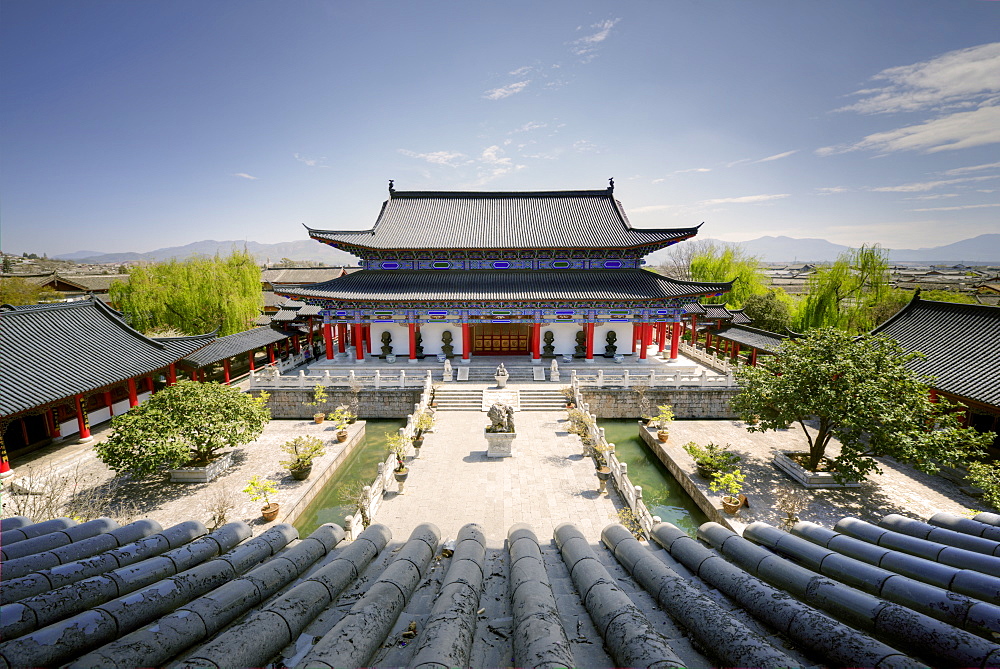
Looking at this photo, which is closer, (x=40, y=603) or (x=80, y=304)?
(x=40, y=603)

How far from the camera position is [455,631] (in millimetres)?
2609

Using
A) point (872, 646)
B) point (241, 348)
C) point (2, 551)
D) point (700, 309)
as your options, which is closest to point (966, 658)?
point (872, 646)

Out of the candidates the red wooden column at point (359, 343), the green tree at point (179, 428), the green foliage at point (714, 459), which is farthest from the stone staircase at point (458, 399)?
the green foliage at point (714, 459)

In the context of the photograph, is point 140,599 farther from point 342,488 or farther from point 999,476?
point 999,476

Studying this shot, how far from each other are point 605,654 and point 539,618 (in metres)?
0.59

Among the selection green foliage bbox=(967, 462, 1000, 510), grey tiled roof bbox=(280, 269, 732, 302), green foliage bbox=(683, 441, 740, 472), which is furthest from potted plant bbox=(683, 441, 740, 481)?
grey tiled roof bbox=(280, 269, 732, 302)

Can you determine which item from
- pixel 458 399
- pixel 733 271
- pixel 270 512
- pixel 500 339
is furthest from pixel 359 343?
pixel 733 271

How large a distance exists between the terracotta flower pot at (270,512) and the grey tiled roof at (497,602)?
678 cm

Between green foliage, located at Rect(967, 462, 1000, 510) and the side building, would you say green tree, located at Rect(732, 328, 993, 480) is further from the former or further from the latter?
the side building

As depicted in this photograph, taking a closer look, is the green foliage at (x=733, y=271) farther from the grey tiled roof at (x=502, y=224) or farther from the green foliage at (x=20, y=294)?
the green foliage at (x=20, y=294)

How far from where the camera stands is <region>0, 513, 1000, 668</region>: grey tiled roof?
7.97 ft

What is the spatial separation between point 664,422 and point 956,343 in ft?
35.3

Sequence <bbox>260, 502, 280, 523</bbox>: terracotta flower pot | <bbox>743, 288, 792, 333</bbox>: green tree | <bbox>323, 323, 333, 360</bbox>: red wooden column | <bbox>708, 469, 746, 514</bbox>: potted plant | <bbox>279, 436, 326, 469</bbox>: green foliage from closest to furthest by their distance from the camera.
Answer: <bbox>260, 502, 280, 523</bbox>: terracotta flower pot < <bbox>708, 469, 746, 514</bbox>: potted plant < <bbox>279, 436, 326, 469</bbox>: green foliage < <bbox>323, 323, 333, 360</bbox>: red wooden column < <bbox>743, 288, 792, 333</bbox>: green tree

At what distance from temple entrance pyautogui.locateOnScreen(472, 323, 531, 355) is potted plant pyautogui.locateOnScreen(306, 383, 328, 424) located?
8.91 m
